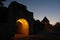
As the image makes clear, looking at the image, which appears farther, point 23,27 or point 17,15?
point 23,27

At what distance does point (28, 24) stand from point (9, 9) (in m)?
5.41

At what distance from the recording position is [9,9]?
47.2ft

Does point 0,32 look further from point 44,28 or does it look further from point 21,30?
point 44,28

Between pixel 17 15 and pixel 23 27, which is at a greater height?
pixel 17 15

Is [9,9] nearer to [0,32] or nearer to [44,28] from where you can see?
[0,32]

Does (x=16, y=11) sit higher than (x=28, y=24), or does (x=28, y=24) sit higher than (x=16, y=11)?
(x=16, y=11)

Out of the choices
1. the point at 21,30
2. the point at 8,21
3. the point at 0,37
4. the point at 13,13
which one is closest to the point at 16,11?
the point at 13,13

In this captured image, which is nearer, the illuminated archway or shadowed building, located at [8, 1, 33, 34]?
shadowed building, located at [8, 1, 33, 34]

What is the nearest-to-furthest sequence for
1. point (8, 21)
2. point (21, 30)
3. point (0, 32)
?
1. point (0, 32)
2. point (8, 21)
3. point (21, 30)

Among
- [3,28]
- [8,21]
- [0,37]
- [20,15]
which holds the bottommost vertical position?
[0,37]

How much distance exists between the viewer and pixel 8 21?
13.9 meters

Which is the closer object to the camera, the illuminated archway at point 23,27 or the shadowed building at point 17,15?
the shadowed building at point 17,15

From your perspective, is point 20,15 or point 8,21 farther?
point 20,15

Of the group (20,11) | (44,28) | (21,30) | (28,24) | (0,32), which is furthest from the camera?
(44,28)
